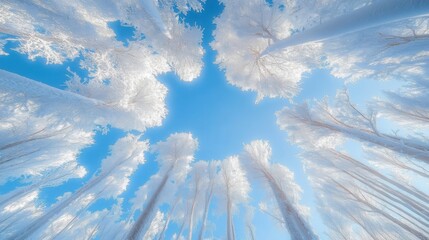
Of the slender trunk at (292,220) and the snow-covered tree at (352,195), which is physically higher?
the snow-covered tree at (352,195)

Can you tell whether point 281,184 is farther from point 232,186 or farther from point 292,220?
point 232,186

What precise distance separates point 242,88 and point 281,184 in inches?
220

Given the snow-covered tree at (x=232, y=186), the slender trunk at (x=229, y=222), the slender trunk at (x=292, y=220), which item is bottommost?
the slender trunk at (x=292, y=220)

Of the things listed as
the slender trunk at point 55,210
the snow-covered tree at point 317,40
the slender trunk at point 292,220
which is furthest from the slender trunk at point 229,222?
the slender trunk at point 55,210

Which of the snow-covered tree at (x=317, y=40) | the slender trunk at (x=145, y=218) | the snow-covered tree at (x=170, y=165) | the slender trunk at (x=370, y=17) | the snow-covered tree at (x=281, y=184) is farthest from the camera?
the snow-covered tree at (x=170, y=165)

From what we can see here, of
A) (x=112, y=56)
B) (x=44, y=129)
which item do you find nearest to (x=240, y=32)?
(x=112, y=56)

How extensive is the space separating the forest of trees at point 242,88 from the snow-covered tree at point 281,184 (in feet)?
0.19

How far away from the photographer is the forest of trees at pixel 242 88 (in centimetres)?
619

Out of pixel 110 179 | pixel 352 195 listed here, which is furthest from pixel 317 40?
pixel 110 179

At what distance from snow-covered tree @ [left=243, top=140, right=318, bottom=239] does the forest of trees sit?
6 centimetres

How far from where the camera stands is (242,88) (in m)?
10.6

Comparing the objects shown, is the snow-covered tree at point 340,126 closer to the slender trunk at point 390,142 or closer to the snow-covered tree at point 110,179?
the slender trunk at point 390,142

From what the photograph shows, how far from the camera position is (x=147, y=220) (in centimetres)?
733

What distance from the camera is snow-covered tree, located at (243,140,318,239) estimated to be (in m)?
6.14
